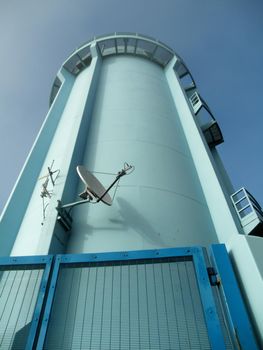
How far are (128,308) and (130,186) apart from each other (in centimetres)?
306

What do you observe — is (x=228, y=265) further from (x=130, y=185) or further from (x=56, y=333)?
(x=130, y=185)

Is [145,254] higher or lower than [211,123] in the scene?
lower

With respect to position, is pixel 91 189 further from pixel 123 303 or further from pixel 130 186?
pixel 123 303

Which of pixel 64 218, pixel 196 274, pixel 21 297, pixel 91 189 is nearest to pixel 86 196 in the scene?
pixel 91 189

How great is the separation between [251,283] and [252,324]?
44cm

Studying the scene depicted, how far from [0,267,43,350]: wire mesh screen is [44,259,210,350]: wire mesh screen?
0.28 metres

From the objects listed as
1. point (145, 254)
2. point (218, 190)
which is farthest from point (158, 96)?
point (145, 254)

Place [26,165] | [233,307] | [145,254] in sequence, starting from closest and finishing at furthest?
[233,307] < [145,254] < [26,165]

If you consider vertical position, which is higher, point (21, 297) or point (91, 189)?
point (91, 189)

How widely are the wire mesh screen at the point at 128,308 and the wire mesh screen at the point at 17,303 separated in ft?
0.93

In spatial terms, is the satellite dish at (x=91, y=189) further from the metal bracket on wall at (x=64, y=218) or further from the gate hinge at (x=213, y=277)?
the gate hinge at (x=213, y=277)

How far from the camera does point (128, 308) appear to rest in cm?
296

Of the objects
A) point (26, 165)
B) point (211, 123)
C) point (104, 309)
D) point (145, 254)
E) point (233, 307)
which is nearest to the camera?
point (233, 307)

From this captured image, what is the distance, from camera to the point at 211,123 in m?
11.6
